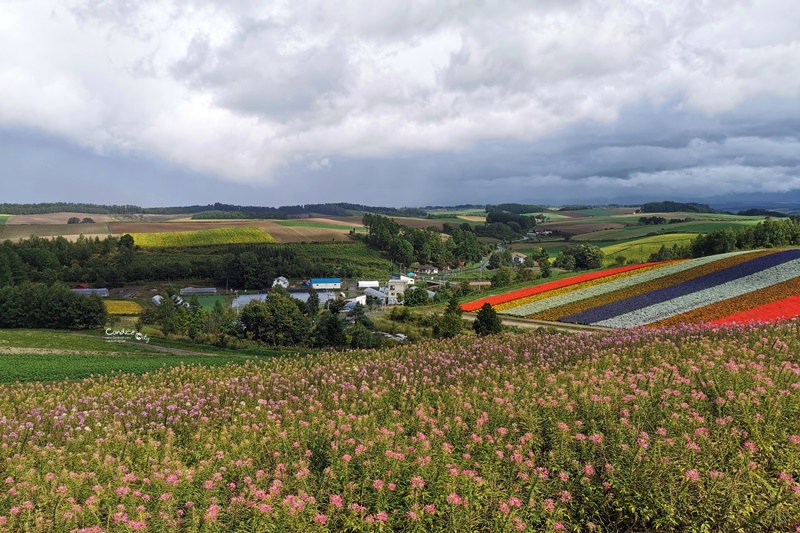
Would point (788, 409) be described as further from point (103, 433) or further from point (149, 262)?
point (149, 262)

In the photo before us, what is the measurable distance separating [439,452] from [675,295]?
36443 mm

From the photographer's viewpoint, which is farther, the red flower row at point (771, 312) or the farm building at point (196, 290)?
the farm building at point (196, 290)

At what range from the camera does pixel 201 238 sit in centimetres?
11644

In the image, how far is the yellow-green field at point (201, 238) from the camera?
363 feet

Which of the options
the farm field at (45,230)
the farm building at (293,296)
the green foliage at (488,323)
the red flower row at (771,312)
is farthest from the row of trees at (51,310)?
the farm field at (45,230)

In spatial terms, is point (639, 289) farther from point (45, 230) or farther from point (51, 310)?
point (45, 230)

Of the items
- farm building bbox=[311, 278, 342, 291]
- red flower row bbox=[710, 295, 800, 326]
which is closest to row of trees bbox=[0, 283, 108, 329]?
farm building bbox=[311, 278, 342, 291]

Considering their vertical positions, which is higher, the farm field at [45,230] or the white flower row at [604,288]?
the farm field at [45,230]

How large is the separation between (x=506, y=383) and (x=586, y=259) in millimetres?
79638

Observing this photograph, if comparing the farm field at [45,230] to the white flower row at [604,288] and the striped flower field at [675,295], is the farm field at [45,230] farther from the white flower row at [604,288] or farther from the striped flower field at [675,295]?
the white flower row at [604,288]

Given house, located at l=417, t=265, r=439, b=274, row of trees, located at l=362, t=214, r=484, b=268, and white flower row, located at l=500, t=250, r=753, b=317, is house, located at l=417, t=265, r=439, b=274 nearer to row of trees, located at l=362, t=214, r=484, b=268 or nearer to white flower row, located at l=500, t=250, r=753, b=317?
row of trees, located at l=362, t=214, r=484, b=268

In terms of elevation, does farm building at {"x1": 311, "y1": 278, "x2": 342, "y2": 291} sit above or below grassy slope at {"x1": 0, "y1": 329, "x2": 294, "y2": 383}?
below

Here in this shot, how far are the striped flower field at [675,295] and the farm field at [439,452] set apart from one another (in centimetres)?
2156

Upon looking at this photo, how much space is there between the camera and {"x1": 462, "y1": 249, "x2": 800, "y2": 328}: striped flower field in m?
31.2
